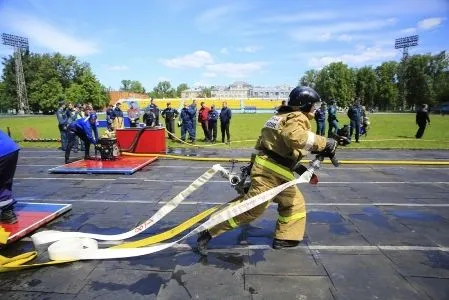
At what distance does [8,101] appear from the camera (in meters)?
83.2

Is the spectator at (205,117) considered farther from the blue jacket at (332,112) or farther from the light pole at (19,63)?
the light pole at (19,63)

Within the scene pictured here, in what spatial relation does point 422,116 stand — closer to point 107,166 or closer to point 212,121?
point 212,121

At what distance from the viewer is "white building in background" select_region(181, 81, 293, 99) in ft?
536

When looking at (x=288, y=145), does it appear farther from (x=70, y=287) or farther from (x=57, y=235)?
(x=57, y=235)

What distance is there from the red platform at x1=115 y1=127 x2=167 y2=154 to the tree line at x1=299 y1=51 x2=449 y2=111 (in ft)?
283

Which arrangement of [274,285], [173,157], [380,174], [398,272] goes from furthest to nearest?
1. [173,157]
2. [380,174]
3. [398,272]
4. [274,285]

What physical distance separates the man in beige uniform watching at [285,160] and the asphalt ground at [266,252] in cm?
25

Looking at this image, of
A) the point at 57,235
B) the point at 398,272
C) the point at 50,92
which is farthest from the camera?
the point at 50,92

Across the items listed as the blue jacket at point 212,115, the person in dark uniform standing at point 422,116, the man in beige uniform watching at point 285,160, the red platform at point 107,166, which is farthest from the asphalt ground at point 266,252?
the person in dark uniform standing at point 422,116

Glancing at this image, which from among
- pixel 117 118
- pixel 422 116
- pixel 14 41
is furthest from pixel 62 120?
pixel 14 41

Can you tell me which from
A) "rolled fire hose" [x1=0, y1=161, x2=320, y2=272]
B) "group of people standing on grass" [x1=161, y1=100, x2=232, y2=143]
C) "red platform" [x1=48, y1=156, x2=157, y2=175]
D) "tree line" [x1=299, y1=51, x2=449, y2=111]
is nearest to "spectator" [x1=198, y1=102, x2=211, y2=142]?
"group of people standing on grass" [x1=161, y1=100, x2=232, y2=143]

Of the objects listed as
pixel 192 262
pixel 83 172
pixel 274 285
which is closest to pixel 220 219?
pixel 192 262

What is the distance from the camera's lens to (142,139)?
12.4 m

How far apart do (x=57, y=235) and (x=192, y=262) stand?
1.72 m
